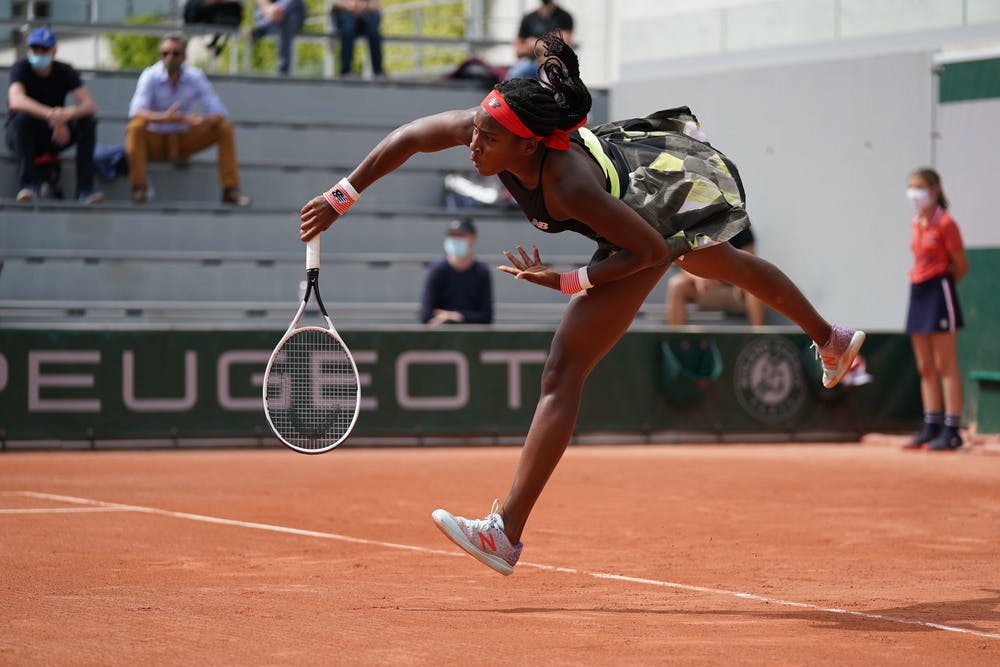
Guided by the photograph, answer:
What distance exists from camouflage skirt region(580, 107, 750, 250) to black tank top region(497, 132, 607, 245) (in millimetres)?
180

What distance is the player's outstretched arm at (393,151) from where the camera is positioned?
5.68 m

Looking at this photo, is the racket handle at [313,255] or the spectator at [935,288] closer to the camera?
the racket handle at [313,255]

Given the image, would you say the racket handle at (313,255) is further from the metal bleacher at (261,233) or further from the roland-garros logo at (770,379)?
the metal bleacher at (261,233)

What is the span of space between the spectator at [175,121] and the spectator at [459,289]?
3229 mm

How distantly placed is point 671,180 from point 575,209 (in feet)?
2.17

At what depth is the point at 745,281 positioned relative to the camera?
614 centimetres

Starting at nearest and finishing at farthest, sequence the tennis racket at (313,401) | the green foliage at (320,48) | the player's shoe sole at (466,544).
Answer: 1. the player's shoe sole at (466,544)
2. the tennis racket at (313,401)
3. the green foliage at (320,48)

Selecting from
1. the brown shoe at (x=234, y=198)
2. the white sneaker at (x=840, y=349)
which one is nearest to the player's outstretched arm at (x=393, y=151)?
the white sneaker at (x=840, y=349)

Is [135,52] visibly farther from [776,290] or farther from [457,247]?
[776,290]

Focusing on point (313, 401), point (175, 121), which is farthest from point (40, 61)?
point (313, 401)

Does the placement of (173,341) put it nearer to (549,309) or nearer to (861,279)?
(549,309)

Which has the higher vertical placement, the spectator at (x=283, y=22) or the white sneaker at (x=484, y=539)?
the spectator at (x=283, y=22)

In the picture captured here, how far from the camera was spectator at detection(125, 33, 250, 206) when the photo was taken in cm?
1559

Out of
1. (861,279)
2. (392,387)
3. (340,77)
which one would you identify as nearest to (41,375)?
(392,387)
